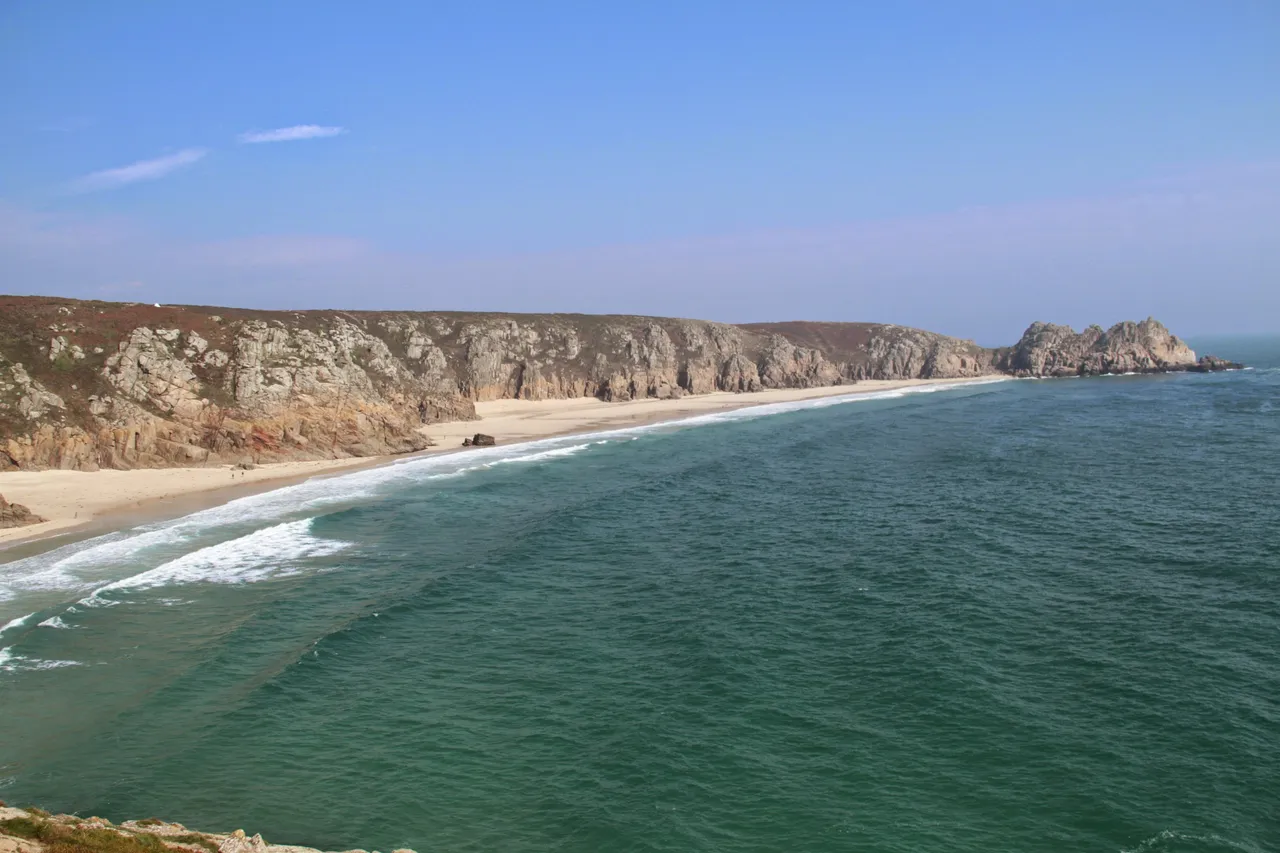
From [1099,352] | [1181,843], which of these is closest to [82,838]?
[1181,843]

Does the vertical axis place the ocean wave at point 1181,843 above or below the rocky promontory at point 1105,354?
below

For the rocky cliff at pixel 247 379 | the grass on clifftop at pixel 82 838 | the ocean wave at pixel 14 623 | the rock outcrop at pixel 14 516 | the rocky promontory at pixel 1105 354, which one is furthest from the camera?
the rocky promontory at pixel 1105 354

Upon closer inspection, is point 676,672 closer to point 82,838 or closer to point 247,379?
point 82,838

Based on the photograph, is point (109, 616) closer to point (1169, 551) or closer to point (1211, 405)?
point (1169, 551)

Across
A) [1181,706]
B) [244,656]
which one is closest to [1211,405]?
[1181,706]

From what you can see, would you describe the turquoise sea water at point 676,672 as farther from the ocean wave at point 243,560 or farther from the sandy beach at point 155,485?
the sandy beach at point 155,485

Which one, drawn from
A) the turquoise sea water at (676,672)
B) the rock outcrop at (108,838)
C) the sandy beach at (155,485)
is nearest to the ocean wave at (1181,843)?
the turquoise sea water at (676,672)
